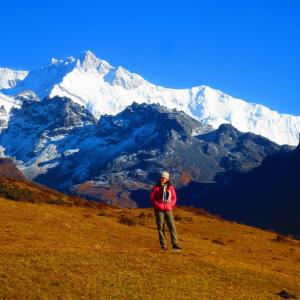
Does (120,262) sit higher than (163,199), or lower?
lower

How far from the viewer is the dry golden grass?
898 inches

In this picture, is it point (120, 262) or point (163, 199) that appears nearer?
point (120, 262)

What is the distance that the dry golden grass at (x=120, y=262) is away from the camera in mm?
22797

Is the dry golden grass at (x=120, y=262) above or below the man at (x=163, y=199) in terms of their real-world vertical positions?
below

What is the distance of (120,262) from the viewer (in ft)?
87.6

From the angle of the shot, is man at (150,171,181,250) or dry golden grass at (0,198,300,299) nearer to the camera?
dry golden grass at (0,198,300,299)

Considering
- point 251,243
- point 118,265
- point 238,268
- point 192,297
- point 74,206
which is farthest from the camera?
point 74,206

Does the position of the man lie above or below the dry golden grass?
above

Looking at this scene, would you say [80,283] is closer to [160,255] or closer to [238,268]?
[160,255]

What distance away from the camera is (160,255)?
28578 millimetres

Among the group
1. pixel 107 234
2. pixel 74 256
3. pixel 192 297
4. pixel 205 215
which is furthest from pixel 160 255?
pixel 205 215

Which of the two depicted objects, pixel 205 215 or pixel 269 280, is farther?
pixel 205 215

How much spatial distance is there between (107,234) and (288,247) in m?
12.7

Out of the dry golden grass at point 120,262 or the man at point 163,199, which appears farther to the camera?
the man at point 163,199
